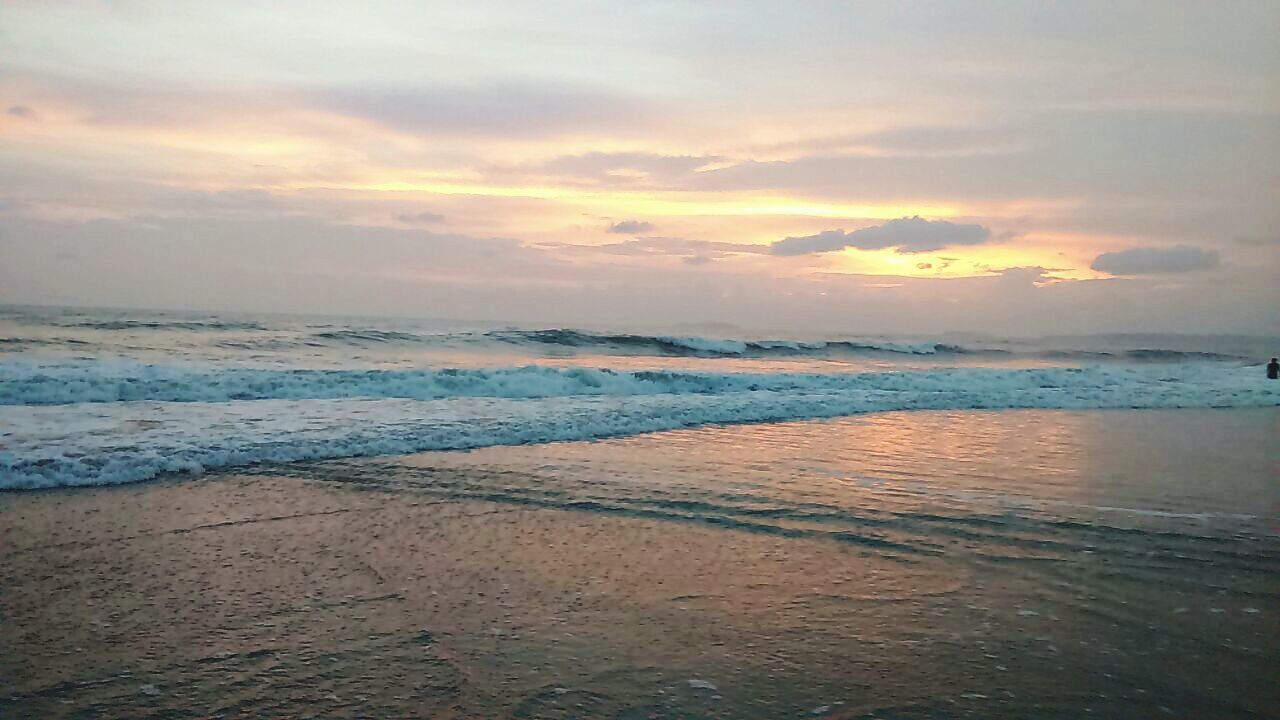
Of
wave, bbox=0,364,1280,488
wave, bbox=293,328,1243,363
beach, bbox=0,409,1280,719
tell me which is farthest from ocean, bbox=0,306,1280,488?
beach, bbox=0,409,1280,719

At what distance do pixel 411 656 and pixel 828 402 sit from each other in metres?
13.5

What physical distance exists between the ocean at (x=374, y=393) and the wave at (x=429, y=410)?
4 centimetres

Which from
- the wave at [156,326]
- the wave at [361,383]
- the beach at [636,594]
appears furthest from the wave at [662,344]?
the beach at [636,594]

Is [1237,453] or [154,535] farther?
[1237,453]

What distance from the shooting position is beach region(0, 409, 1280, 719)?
11.5 feet

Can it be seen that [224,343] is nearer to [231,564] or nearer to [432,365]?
[432,365]

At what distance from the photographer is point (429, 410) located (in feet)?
44.5

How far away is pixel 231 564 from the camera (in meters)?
5.19

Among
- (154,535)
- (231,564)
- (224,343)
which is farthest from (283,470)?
(224,343)

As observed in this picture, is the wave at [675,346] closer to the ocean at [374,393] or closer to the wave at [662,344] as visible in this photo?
the wave at [662,344]

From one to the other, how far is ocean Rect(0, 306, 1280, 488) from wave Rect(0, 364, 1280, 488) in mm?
42

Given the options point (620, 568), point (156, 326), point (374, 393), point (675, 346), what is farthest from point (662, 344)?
point (620, 568)

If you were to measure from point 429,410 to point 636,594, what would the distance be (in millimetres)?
9427

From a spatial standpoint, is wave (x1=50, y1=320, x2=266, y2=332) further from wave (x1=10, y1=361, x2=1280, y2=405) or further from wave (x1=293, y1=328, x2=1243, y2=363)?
wave (x1=10, y1=361, x2=1280, y2=405)
